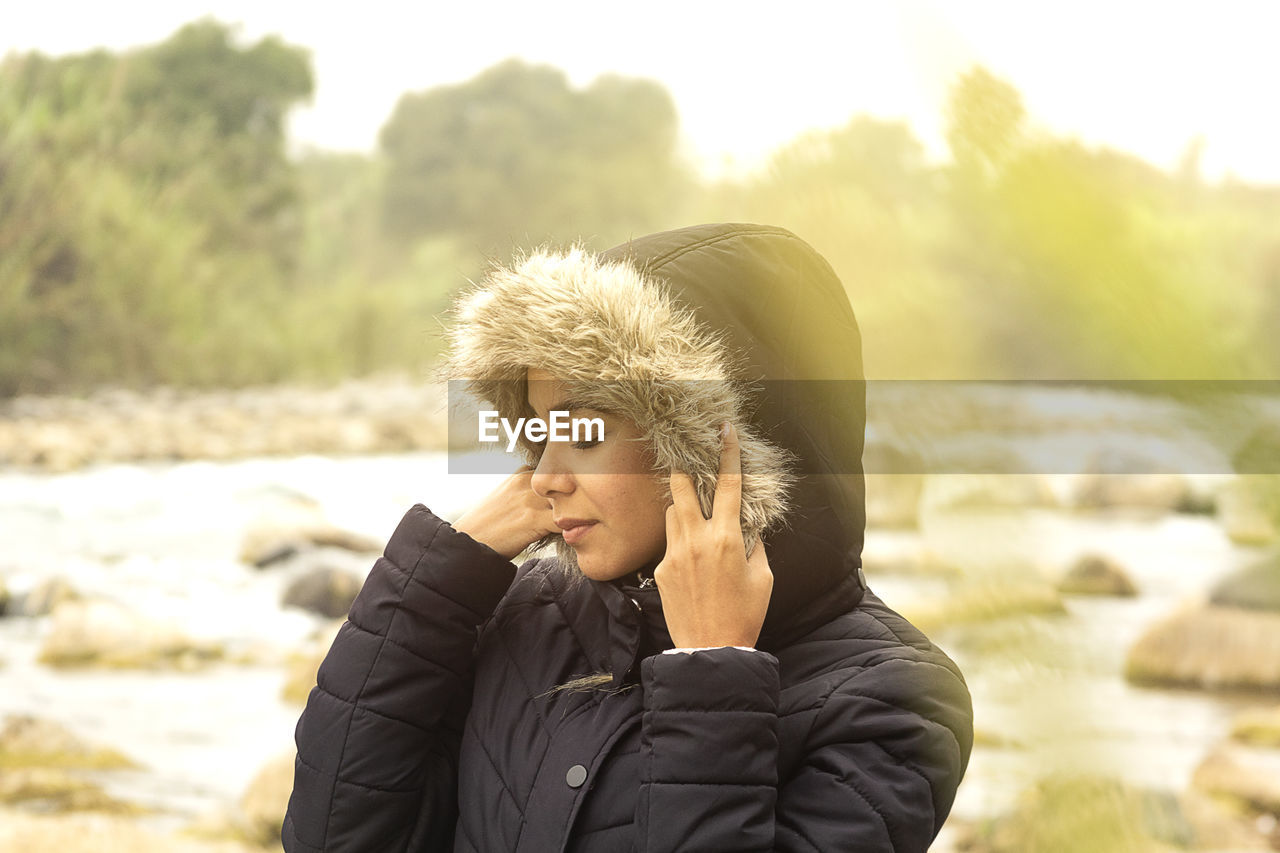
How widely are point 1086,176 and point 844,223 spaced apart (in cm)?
3

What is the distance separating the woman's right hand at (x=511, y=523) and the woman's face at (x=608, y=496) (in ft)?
0.21

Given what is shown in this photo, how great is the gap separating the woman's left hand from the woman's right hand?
14 cm

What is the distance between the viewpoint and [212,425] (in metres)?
4.79

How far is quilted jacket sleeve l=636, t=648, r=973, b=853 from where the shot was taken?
0.53 metres

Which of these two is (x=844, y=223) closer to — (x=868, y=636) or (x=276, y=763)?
(x=868, y=636)

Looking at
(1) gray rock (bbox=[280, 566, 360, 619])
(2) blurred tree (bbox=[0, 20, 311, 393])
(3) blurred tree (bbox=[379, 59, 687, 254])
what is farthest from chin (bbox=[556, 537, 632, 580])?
(3) blurred tree (bbox=[379, 59, 687, 254])

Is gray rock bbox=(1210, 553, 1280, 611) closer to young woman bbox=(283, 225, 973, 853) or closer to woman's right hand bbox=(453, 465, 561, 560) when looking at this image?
young woman bbox=(283, 225, 973, 853)

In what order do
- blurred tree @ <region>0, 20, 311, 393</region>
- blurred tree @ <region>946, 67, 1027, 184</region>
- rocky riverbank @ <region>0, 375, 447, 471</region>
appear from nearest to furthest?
1. blurred tree @ <region>946, 67, 1027, 184</region>
2. rocky riverbank @ <region>0, 375, 447, 471</region>
3. blurred tree @ <region>0, 20, 311, 393</region>

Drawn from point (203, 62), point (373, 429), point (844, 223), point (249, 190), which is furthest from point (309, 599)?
point (844, 223)

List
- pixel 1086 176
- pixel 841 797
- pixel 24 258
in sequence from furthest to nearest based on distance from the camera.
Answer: pixel 24 258
pixel 841 797
pixel 1086 176

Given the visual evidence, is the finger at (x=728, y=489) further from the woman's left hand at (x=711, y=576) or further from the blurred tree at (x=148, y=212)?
the blurred tree at (x=148, y=212)

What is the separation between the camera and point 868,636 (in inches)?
25.5

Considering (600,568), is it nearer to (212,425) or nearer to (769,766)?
(769,766)

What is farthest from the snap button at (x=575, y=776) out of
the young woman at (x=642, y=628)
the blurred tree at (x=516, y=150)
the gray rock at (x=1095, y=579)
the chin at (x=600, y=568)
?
the blurred tree at (x=516, y=150)
